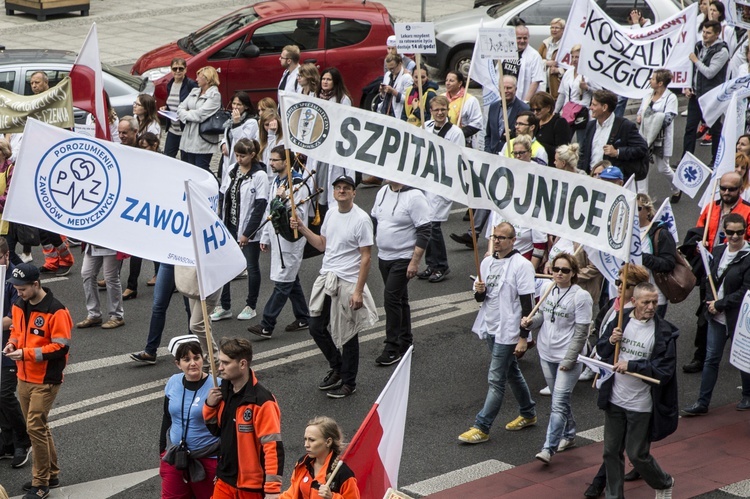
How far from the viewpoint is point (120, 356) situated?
1059cm

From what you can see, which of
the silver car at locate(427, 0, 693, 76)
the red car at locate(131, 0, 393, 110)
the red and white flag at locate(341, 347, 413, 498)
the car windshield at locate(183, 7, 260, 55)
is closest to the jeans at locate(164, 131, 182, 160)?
the red car at locate(131, 0, 393, 110)

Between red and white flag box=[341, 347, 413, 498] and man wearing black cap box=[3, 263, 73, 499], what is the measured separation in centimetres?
288

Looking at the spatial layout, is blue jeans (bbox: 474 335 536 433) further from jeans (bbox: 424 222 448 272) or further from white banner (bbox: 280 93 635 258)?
jeans (bbox: 424 222 448 272)

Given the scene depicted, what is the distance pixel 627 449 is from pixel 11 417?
4435mm

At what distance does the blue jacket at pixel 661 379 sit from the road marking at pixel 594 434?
4.13 ft

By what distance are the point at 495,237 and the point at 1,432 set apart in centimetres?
398

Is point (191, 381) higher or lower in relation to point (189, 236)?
lower

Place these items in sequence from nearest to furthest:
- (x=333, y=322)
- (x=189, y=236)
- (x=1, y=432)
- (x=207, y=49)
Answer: (x=189, y=236) < (x=1, y=432) < (x=333, y=322) < (x=207, y=49)

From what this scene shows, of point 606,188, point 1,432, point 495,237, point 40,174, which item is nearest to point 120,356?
point 1,432

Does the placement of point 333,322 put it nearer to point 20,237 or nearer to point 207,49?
point 20,237

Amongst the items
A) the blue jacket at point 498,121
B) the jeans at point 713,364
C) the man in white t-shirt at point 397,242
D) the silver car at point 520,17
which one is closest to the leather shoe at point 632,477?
the jeans at point 713,364

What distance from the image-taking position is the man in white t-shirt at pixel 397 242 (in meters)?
10.1

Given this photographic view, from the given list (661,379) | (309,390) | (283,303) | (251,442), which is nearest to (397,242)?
(283,303)

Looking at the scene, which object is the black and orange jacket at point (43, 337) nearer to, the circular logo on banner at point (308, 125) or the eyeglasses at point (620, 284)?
the circular logo on banner at point (308, 125)
